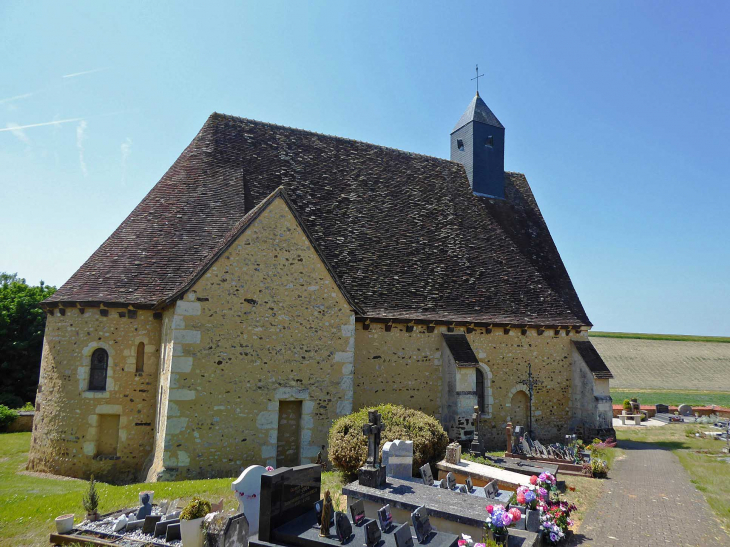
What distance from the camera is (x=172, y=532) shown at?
6594 millimetres

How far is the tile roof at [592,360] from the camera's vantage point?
1606cm

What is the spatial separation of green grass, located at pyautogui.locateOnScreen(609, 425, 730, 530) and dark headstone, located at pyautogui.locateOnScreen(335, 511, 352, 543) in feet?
22.3

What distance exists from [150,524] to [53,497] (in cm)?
348

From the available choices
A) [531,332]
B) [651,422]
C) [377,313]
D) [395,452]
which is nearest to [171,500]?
[395,452]

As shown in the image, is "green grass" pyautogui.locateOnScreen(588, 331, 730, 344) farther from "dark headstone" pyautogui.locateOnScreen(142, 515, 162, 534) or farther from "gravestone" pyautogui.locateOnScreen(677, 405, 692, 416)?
"dark headstone" pyautogui.locateOnScreen(142, 515, 162, 534)

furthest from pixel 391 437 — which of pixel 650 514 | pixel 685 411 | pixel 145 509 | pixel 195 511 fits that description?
pixel 685 411

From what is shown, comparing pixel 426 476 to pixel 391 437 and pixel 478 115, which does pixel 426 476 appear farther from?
pixel 478 115

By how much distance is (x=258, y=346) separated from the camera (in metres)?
11.6

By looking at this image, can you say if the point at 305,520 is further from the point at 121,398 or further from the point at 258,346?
the point at 121,398

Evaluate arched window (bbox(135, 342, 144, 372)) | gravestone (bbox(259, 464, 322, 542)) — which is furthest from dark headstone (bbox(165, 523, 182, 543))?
arched window (bbox(135, 342, 144, 372))

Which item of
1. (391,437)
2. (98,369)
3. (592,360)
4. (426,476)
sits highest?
(592,360)

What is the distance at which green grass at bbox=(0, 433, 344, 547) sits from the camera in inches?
286

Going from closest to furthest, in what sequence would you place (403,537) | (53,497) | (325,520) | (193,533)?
(403,537), (325,520), (193,533), (53,497)

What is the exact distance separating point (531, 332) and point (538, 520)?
10.3 metres
